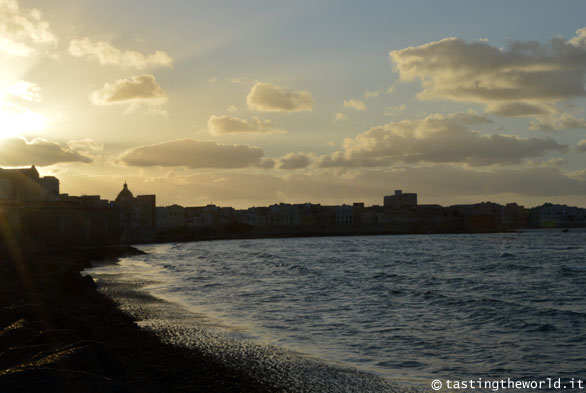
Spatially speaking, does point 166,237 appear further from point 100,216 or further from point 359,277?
point 359,277

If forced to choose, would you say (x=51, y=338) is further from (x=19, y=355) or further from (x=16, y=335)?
(x=19, y=355)

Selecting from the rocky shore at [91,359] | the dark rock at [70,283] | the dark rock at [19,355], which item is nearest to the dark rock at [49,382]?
the rocky shore at [91,359]

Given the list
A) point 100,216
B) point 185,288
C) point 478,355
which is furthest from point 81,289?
point 100,216

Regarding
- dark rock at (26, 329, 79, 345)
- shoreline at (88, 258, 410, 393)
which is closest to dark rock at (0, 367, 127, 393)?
dark rock at (26, 329, 79, 345)

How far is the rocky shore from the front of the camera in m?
7.10

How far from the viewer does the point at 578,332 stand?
17922 millimetres

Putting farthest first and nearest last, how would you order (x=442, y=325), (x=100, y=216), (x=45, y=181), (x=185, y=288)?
(x=45, y=181)
(x=100, y=216)
(x=185, y=288)
(x=442, y=325)

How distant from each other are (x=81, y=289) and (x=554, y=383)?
19.8 meters

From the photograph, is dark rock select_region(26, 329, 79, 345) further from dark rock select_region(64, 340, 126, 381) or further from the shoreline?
the shoreline

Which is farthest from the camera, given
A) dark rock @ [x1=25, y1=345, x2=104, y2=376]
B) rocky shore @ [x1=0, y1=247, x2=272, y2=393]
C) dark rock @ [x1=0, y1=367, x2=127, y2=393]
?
dark rock @ [x1=25, y1=345, x2=104, y2=376]

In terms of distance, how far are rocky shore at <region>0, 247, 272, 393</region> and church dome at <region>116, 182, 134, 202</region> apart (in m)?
151

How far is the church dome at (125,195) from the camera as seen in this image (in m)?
164

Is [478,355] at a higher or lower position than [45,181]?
lower

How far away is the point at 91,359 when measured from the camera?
8.73m
